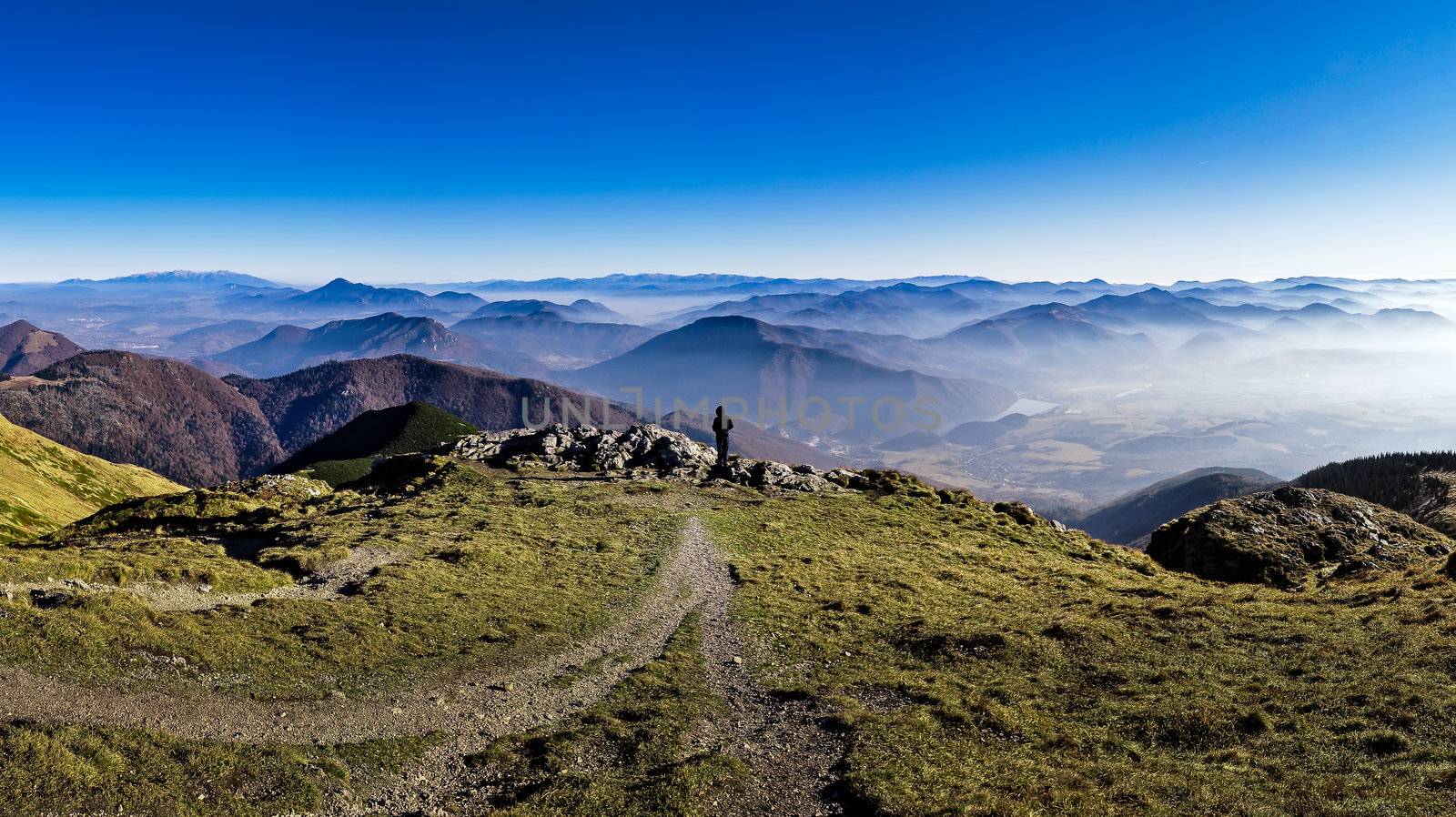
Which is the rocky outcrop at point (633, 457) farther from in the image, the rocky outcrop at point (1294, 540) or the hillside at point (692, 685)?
the rocky outcrop at point (1294, 540)

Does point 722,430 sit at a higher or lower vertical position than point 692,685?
higher

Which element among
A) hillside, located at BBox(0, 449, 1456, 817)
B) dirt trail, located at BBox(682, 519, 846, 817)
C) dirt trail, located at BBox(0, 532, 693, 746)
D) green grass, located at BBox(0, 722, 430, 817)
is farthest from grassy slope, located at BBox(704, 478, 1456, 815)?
green grass, located at BBox(0, 722, 430, 817)

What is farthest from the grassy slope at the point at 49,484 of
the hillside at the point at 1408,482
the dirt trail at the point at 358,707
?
the hillside at the point at 1408,482

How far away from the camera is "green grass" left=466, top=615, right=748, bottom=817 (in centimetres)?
1501

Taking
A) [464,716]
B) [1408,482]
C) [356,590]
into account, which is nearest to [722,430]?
[356,590]

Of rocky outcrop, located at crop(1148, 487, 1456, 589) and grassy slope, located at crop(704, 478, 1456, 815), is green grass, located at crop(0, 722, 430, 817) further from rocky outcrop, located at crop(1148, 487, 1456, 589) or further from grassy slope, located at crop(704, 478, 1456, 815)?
rocky outcrop, located at crop(1148, 487, 1456, 589)

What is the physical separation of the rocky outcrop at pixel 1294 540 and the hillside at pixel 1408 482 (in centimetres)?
1763

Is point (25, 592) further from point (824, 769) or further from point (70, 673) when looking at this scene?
point (824, 769)

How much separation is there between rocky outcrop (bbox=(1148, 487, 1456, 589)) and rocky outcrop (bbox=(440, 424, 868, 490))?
90.3 feet

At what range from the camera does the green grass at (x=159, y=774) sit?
509 inches

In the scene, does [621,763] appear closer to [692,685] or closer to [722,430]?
[692,685]

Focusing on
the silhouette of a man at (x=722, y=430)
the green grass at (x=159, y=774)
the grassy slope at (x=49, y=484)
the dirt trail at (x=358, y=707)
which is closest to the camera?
the green grass at (x=159, y=774)

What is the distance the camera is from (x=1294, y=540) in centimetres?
4378

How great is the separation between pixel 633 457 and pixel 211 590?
146 ft
